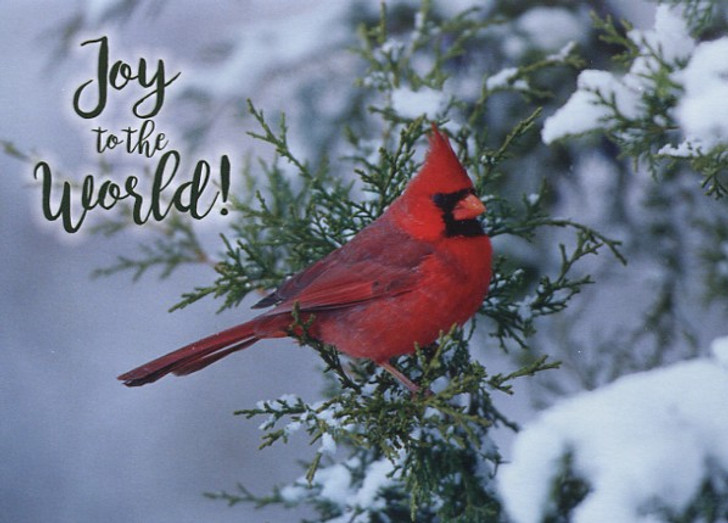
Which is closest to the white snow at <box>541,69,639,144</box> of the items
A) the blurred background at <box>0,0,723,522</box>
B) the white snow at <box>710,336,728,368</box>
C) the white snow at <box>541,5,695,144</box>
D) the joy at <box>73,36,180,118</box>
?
the white snow at <box>541,5,695,144</box>

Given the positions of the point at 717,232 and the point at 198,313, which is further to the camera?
the point at 198,313

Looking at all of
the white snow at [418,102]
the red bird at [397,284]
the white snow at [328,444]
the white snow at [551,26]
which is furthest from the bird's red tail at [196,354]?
the white snow at [551,26]

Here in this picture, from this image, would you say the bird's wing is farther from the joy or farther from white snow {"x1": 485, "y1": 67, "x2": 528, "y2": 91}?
the joy

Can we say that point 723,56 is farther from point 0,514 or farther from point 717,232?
point 0,514

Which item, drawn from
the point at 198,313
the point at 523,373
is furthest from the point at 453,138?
the point at 198,313

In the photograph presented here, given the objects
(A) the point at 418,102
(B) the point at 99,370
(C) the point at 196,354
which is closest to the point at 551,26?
(A) the point at 418,102

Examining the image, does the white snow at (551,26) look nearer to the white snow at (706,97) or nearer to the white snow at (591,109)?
the white snow at (591,109)

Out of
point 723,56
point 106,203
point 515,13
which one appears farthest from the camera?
point 515,13
